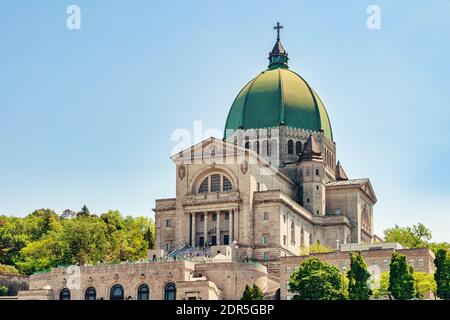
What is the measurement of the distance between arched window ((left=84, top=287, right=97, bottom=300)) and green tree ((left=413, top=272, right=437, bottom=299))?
31116 millimetres

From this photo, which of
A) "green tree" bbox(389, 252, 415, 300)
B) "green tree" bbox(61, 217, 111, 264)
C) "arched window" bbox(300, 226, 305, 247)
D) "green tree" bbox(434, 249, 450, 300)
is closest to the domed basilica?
"arched window" bbox(300, 226, 305, 247)

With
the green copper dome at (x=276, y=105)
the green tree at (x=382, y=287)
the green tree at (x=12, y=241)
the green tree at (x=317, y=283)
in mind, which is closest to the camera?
the green tree at (x=317, y=283)

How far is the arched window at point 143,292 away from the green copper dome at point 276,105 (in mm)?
37469

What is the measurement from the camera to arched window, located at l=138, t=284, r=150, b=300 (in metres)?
93.9

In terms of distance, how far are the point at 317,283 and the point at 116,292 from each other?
2086 centimetres

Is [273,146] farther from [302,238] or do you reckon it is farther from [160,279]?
[160,279]

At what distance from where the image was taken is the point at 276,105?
413 feet

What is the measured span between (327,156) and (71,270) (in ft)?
153

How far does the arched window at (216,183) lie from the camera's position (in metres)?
111

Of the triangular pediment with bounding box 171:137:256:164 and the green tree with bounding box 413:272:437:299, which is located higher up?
the triangular pediment with bounding box 171:137:256:164

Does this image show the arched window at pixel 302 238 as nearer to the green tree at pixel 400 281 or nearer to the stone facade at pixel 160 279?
the stone facade at pixel 160 279

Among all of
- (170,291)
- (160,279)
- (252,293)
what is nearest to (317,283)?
(252,293)

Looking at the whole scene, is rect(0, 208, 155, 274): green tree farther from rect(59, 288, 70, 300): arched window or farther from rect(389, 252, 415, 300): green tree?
rect(389, 252, 415, 300): green tree

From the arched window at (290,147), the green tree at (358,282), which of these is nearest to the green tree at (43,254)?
the arched window at (290,147)
